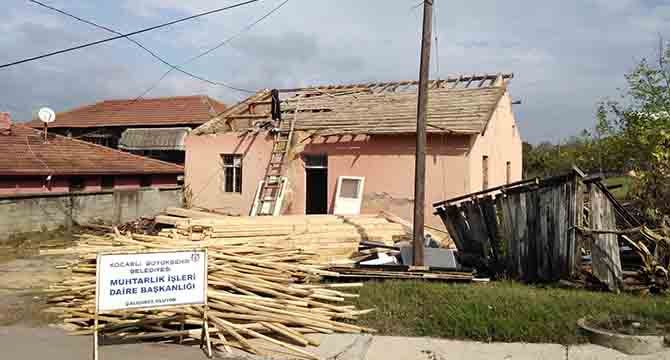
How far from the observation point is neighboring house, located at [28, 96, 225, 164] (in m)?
29.0

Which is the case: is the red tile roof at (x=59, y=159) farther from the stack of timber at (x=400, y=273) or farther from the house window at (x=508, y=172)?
the house window at (x=508, y=172)

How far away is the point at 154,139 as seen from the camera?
2891 cm

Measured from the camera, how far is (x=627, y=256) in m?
8.57

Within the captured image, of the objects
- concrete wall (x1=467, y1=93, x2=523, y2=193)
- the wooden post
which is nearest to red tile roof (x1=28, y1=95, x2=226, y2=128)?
concrete wall (x1=467, y1=93, x2=523, y2=193)

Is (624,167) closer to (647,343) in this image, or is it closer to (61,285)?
(647,343)

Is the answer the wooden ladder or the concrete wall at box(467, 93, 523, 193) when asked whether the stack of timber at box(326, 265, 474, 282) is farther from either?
the wooden ladder

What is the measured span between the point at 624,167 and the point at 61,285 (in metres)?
12.4

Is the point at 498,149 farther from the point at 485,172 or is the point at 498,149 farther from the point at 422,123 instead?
the point at 422,123

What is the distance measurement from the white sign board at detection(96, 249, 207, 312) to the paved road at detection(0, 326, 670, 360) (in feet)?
2.20

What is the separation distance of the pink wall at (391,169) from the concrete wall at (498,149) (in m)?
0.52

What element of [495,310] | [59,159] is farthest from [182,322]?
[59,159]

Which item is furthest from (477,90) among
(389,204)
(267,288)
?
(267,288)

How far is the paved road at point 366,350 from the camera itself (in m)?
5.85

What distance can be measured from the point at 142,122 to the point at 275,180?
17658 millimetres
